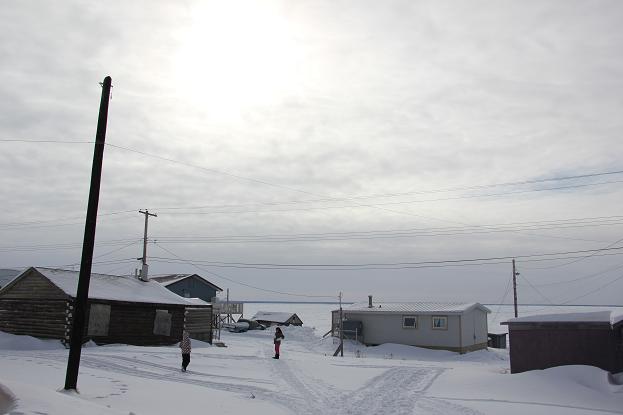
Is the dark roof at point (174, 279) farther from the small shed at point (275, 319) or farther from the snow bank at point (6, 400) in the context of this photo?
the snow bank at point (6, 400)

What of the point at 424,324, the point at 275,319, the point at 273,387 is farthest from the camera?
the point at 275,319

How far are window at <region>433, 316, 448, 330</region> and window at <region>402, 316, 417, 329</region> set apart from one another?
1798 millimetres

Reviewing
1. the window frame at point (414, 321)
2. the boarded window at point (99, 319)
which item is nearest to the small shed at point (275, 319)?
the window frame at point (414, 321)

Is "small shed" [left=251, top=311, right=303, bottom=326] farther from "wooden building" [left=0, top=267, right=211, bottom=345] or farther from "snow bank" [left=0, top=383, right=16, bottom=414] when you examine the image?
"snow bank" [left=0, top=383, right=16, bottom=414]

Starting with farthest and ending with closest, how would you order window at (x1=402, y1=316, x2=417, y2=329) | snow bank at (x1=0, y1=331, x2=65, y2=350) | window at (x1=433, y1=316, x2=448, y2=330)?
1. window at (x1=402, y1=316, x2=417, y2=329)
2. window at (x1=433, y1=316, x2=448, y2=330)
3. snow bank at (x1=0, y1=331, x2=65, y2=350)

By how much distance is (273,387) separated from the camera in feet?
57.2

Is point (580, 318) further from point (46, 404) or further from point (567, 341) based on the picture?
point (46, 404)

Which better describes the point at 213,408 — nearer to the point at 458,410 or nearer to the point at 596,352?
the point at 458,410

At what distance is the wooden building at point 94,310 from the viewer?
2952 centimetres

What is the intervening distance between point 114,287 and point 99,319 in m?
3.75

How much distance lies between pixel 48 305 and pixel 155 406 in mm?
20391

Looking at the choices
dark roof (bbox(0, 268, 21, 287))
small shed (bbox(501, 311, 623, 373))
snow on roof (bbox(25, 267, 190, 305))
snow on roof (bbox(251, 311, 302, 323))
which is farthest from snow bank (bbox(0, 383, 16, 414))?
dark roof (bbox(0, 268, 21, 287))

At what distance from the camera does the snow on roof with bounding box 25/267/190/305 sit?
30594 mm

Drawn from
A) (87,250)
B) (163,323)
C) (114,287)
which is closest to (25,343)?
(114,287)
